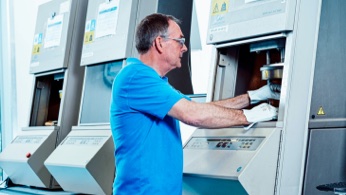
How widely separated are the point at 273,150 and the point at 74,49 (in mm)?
2278

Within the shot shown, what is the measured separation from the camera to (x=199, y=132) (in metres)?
2.62

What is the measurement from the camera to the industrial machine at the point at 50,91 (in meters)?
3.94

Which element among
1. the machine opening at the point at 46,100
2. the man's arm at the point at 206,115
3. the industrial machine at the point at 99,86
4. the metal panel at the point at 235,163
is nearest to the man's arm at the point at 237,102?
the metal panel at the point at 235,163

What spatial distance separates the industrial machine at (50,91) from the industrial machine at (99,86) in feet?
0.93

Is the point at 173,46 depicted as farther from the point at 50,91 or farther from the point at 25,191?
the point at 50,91

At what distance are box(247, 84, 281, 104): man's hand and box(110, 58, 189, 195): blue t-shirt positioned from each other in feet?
1.18

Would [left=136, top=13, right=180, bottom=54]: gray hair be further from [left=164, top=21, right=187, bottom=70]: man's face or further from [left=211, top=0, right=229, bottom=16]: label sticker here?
[left=211, top=0, right=229, bottom=16]: label sticker

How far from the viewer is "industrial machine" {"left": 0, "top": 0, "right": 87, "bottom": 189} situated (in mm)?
3938

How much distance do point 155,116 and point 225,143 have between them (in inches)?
12.9

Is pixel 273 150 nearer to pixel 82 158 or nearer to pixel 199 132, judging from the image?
pixel 199 132

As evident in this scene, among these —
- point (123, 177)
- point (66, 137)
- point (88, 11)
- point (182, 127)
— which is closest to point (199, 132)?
point (123, 177)

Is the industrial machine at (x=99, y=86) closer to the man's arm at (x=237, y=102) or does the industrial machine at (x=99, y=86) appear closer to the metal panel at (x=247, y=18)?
the metal panel at (x=247, y=18)

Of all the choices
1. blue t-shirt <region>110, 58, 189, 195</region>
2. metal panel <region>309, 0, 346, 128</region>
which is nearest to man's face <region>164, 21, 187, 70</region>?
blue t-shirt <region>110, 58, 189, 195</region>

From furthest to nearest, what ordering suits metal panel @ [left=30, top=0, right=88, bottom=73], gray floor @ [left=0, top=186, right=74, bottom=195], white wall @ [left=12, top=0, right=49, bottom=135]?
1. white wall @ [left=12, top=0, right=49, bottom=135]
2. metal panel @ [left=30, top=0, right=88, bottom=73]
3. gray floor @ [left=0, top=186, right=74, bottom=195]
